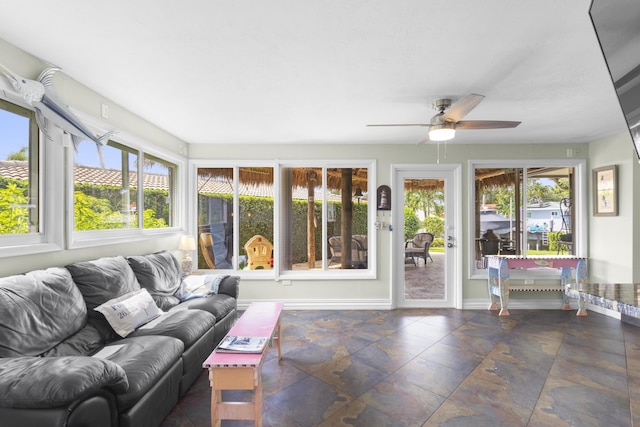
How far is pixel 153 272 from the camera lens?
303cm

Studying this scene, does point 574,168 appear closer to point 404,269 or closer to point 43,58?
point 404,269

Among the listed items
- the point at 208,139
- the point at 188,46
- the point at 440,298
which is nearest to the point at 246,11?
the point at 188,46

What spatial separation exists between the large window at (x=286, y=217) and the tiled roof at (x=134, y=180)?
0.02 metres

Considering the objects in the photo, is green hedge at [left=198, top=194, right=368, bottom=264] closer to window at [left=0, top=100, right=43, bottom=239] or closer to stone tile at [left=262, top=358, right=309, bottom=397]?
stone tile at [left=262, top=358, right=309, bottom=397]

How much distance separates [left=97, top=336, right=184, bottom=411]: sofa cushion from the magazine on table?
0.33m

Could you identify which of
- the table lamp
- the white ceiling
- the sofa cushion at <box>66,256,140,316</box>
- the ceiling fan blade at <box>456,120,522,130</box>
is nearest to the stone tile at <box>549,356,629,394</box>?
the ceiling fan blade at <box>456,120,522,130</box>

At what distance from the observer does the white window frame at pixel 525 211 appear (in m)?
4.48

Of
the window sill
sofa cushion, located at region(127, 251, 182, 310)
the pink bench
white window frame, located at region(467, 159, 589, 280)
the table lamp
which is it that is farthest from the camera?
white window frame, located at region(467, 159, 589, 280)

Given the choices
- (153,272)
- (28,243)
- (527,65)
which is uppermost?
(527,65)

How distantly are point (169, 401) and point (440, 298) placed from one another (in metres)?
3.88

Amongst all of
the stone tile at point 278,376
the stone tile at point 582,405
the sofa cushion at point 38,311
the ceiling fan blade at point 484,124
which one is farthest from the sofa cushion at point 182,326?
the ceiling fan blade at point 484,124

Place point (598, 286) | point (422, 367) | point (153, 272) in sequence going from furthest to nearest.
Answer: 1. point (153, 272)
2. point (422, 367)
3. point (598, 286)

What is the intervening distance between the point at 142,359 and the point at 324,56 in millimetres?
2275

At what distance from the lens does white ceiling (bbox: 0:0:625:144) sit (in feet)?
5.47
